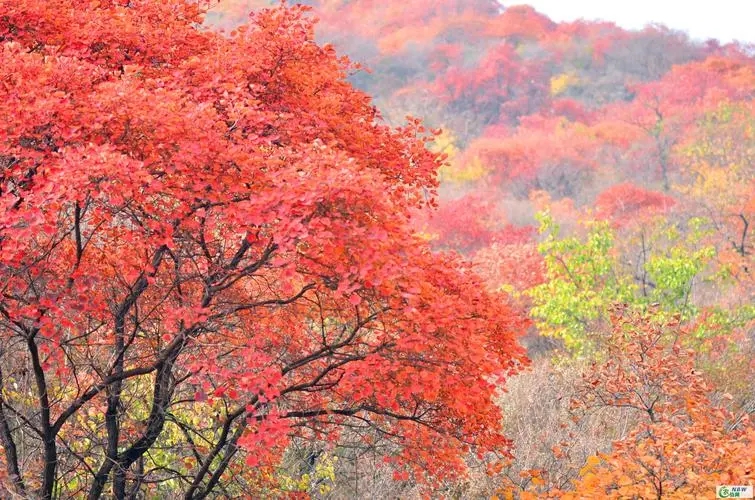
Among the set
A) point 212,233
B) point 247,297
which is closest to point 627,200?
point 247,297

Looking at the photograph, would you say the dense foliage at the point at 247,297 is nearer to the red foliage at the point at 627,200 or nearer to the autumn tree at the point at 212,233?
the autumn tree at the point at 212,233

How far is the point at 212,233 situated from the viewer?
8734 millimetres

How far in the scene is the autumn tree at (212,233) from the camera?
7137mm

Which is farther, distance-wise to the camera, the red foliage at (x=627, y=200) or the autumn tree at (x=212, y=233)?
the red foliage at (x=627, y=200)

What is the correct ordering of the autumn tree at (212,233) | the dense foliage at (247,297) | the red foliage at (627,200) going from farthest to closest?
the red foliage at (627,200) < the dense foliage at (247,297) < the autumn tree at (212,233)

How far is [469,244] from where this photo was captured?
41500mm

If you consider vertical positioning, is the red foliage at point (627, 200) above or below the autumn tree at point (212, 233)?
above

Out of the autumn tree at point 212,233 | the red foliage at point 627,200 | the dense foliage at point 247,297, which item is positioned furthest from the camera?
the red foliage at point 627,200

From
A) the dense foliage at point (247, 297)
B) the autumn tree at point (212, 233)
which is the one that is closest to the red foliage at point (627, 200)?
the dense foliage at point (247, 297)

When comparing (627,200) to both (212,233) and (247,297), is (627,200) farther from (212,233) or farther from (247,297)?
(212,233)

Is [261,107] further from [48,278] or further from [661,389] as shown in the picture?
[661,389]

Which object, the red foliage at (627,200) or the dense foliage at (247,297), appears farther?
the red foliage at (627,200)

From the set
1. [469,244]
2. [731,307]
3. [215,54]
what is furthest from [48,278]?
[469,244]

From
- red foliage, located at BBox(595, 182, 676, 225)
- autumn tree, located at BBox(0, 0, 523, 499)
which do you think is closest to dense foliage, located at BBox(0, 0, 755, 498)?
autumn tree, located at BBox(0, 0, 523, 499)
